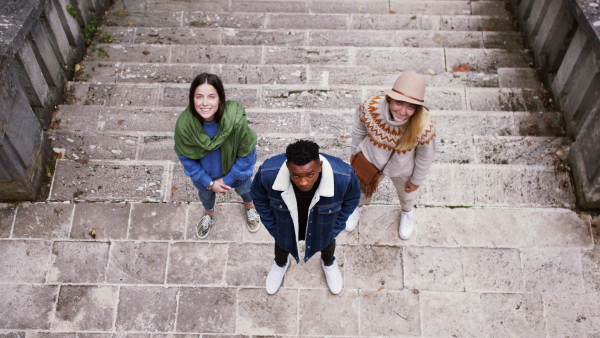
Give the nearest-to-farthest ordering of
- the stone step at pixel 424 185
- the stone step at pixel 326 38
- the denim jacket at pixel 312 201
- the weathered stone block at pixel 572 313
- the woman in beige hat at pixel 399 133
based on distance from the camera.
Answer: the denim jacket at pixel 312 201 → the woman in beige hat at pixel 399 133 → the weathered stone block at pixel 572 313 → the stone step at pixel 424 185 → the stone step at pixel 326 38

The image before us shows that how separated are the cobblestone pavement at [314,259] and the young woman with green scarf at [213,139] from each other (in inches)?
37.9

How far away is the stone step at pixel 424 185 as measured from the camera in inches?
200

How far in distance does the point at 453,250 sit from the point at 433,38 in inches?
142

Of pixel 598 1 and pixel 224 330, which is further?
pixel 598 1

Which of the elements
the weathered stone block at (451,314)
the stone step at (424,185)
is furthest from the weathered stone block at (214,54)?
the weathered stone block at (451,314)

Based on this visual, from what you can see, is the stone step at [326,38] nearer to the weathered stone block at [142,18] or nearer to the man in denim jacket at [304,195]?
the weathered stone block at [142,18]

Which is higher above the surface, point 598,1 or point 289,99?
point 598,1

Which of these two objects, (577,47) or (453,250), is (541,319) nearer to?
(453,250)

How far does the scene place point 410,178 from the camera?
417 centimetres

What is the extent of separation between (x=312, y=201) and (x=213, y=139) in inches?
39.7

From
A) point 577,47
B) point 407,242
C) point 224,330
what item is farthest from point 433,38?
point 224,330

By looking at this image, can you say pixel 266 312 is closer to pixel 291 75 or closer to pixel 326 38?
pixel 291 75

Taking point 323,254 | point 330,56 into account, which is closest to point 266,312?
point 323,254

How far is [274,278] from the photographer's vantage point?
4543mm
